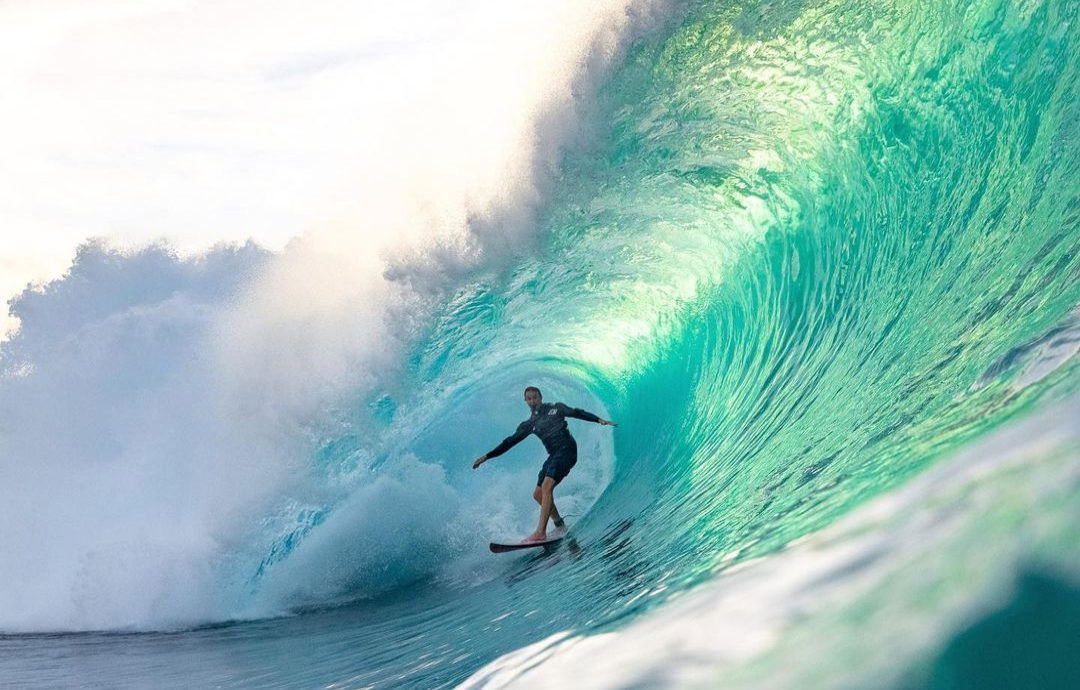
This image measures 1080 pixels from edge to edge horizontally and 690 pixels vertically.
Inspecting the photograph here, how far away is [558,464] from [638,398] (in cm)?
446

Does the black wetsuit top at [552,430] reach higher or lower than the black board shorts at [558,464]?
higher

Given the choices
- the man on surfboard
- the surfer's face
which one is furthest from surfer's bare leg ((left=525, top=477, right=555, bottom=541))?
the surfer's face

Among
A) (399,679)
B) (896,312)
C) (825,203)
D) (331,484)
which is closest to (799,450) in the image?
(896,312)

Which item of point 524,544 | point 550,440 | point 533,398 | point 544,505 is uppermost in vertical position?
point 533,398

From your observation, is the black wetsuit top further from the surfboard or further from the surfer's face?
the surfboard

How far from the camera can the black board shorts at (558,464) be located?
7777 millimetres

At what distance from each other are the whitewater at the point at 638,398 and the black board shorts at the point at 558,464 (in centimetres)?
57

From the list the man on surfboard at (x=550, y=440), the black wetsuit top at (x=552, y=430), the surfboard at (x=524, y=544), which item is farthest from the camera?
the black wetsuit top at (x=552, y=430)

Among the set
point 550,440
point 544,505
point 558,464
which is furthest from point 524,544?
point 550,440

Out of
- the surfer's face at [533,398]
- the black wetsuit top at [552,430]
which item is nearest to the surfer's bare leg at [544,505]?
the black wetsuit top at [552,430]

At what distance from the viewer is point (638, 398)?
39.7ft

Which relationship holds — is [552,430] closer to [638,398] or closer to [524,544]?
[524,544]

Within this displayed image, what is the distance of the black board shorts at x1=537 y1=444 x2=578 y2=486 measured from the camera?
25.5 feet

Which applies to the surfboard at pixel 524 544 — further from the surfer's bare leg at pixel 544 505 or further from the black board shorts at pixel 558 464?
the black board shorts at pixel 558 464
